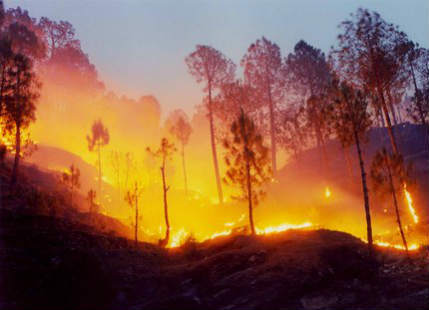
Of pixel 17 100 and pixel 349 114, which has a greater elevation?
pixel 17 100

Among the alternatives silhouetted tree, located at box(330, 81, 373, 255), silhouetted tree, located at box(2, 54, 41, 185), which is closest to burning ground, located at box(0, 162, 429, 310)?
silhouetted tree, located at box(330, 81, 373, 255)

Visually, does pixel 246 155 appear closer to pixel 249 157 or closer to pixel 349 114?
pixel 249 157

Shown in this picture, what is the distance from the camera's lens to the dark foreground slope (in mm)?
9578

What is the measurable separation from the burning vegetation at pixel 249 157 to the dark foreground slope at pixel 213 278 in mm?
315

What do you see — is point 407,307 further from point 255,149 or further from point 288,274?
point 255,149

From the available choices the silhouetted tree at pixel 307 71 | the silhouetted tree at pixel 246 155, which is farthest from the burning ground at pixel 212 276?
the silhouetted tree at pixel 307 71

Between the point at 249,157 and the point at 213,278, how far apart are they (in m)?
9.94

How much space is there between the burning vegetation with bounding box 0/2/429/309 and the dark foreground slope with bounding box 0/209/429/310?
1.03ft

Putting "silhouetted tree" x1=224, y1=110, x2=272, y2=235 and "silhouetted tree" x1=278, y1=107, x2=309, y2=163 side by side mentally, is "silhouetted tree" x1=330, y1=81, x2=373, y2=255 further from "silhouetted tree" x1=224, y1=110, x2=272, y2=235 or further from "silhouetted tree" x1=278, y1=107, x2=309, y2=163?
"silhouetted tree" x1=278, y1=107, x2=309, y2=163

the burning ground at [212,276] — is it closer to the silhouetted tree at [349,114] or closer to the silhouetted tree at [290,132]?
the silhouetted tree at [349,114]

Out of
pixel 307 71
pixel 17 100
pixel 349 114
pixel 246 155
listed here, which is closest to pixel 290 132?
pixel 307 71

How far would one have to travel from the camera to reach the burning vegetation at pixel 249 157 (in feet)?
52.0

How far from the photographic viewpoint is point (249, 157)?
2005 cm

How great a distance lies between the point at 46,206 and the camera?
65.0 feet
